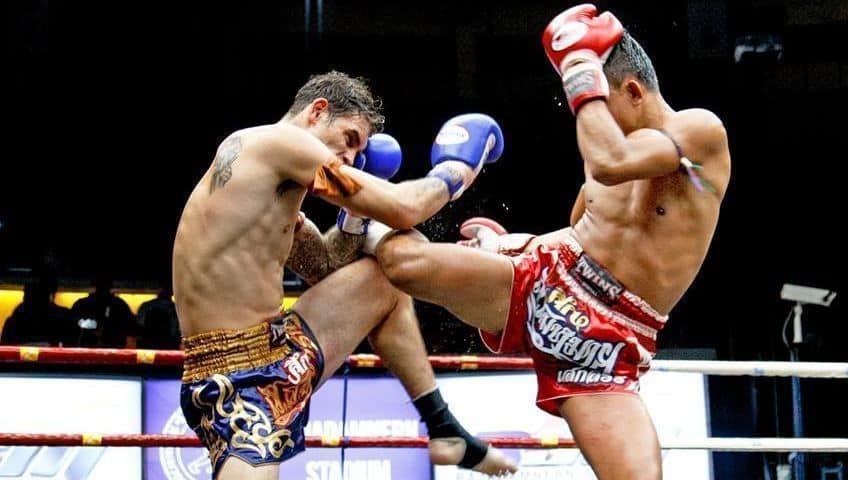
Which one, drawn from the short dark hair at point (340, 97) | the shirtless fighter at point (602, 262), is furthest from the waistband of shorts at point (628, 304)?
the short dark hair at point (340, 97)

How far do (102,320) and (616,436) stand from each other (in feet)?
12.7

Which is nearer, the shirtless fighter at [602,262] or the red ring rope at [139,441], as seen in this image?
the shirtless fighter at [602,262]

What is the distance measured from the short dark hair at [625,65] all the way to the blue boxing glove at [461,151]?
27 centimetres

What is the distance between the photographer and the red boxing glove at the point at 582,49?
2.07 metres

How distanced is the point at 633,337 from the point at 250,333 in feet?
2.55

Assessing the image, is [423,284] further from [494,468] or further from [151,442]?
[151,442]

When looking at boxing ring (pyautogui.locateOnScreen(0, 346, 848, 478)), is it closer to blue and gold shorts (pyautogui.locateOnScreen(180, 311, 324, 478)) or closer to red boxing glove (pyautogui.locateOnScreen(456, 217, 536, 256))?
red boxing glove (pyautogui.locateOnScreen(456, 217, 536, 256))

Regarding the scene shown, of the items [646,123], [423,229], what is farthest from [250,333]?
[423,229]

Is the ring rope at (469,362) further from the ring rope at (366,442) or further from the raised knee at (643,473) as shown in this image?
the raised knee at (643,473)

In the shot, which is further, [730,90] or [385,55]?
[385,55]

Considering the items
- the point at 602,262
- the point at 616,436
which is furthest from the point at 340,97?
the point at 616,436

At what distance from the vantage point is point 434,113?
7.65m

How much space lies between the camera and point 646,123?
2.20m

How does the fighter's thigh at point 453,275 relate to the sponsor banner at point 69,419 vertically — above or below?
above
